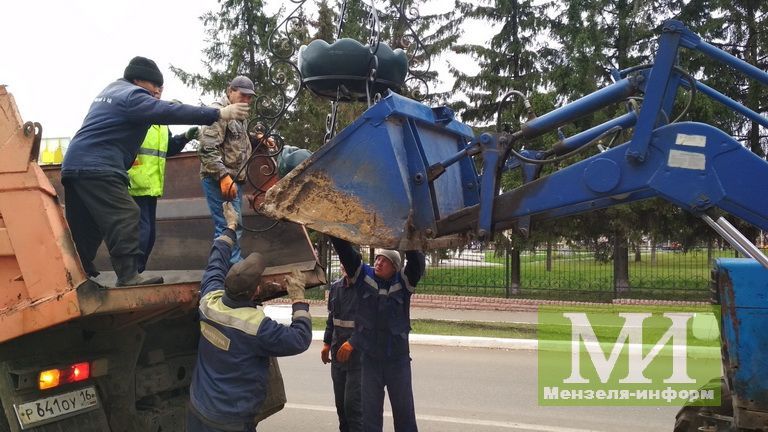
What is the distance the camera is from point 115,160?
3961 mm

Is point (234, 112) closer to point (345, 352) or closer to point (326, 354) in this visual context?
point (345, 352)

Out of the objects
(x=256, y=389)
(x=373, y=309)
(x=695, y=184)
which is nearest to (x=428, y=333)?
(x=373, y=309)

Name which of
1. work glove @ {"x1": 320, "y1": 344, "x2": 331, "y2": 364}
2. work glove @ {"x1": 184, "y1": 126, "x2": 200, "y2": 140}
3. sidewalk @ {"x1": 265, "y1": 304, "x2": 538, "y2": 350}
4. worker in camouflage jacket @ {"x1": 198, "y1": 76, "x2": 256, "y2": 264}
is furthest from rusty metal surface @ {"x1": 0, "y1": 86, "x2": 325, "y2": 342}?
sidewalk @ {"x1": 265, "y1": 304, "x2": 538, "y2": 350}

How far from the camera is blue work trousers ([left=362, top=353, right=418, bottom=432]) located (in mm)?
4672

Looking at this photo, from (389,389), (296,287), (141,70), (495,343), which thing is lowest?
(495,343)

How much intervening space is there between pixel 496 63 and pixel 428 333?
35.5 ft

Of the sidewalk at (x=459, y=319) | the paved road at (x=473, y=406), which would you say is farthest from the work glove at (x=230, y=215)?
the sidewalk at (x=459, y=319)

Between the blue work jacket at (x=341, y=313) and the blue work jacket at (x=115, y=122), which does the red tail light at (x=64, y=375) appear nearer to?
the blue work jacket at (x=115, y=122)

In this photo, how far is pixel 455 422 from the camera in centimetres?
620

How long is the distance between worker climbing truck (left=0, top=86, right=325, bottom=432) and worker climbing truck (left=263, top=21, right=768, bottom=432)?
36.6 inches

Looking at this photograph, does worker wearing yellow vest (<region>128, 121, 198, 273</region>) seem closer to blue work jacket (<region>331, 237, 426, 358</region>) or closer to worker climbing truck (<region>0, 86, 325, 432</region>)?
worker climbing truck (<region>0, 86, 325, 432</region>)

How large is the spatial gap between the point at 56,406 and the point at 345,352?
6.44ft

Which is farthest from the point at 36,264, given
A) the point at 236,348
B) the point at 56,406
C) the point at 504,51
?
the point at 504,51

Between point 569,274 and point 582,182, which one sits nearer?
point 582,182
